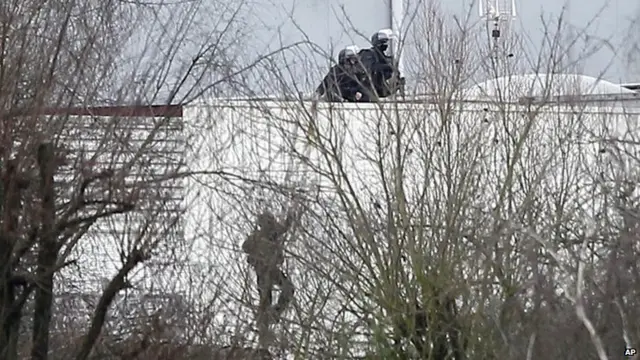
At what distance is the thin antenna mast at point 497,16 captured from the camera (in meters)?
8.79

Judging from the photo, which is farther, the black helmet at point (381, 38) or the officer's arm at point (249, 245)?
the black helmet at point (381, 38)

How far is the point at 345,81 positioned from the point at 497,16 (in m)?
2.07

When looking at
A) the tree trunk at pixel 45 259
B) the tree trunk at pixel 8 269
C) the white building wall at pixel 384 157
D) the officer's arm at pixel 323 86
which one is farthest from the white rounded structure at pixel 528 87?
the tree trunk at pixel 8 269

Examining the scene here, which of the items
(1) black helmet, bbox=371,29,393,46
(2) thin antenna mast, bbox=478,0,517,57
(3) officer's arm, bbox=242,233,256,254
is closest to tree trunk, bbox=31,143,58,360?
(3) officer's arm, bbox=242,233,256,254

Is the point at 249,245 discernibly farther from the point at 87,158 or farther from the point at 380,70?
the point at 87,158

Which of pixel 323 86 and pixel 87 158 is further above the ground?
pixel 323 86

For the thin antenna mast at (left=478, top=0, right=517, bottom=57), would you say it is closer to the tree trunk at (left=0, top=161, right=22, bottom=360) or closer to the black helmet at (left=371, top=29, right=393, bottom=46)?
the black helmet at (left=371, top=29, right=393, bottom=46)

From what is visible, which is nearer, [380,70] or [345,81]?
[380,70]

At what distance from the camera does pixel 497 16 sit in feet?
31.6

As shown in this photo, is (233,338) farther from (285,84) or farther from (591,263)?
(591,263)

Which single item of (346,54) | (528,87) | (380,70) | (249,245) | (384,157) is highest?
(346,54)

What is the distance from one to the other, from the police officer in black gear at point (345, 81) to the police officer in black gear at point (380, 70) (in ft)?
0.22

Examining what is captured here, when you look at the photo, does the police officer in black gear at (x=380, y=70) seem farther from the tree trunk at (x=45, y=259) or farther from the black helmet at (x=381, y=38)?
the tree trunk at (x=45, y=259)

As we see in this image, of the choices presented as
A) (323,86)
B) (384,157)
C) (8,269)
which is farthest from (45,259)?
(323,86)
